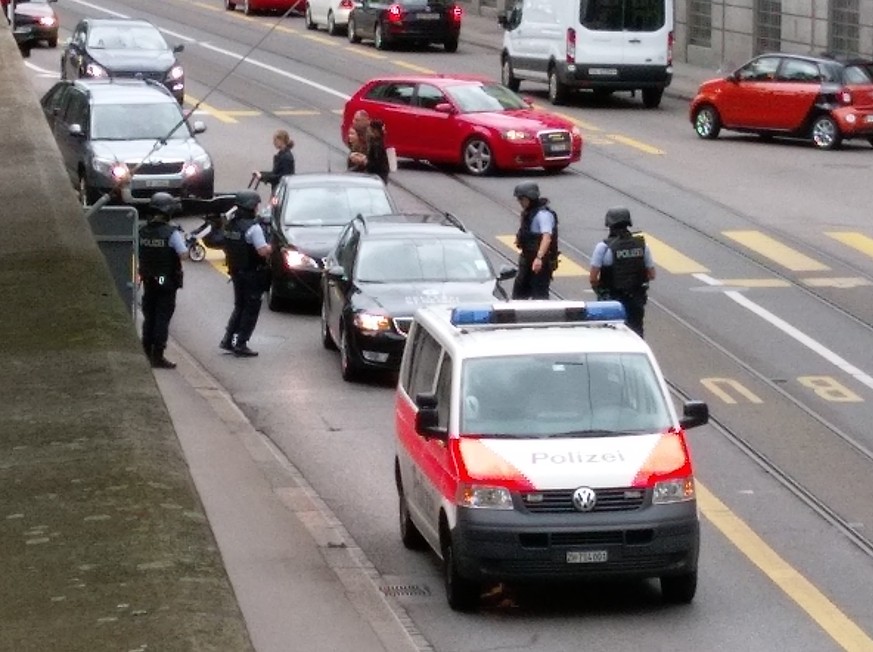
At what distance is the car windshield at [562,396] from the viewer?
12773 mm

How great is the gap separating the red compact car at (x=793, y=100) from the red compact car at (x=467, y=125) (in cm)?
445

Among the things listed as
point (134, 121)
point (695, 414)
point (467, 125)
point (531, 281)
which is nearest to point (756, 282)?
point (531, 281)

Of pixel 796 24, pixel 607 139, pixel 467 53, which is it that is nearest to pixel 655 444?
pixel 607 139

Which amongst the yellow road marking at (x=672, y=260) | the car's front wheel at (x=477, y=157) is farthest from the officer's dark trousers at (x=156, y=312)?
the car's front wheel at (x=477, y=157)

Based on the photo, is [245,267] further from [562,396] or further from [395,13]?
[395,13]

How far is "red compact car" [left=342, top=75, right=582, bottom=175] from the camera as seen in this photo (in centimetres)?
3203

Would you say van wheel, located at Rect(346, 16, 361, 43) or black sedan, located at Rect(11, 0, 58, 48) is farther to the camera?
van wheel, located at Rect(346, 16, 361, 43)

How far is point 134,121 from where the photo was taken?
97.9ft

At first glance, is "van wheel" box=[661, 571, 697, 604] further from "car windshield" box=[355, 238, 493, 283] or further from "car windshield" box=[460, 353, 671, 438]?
"car windshield" box=[355, 238, 493, 283]

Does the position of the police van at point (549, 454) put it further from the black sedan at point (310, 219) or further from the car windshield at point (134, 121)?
the car windshield at point (134, 121)

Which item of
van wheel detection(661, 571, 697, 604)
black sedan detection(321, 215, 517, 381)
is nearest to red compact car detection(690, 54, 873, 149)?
black sedan detection(321, 215, 517, 381)

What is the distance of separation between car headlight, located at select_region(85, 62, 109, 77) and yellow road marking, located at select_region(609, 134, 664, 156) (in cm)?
924

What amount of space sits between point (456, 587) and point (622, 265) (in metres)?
6.39

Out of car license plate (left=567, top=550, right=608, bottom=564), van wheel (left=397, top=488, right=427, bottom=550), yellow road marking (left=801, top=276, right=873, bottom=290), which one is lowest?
van wheel (left=397, top=488, right=427, bottom=550)
